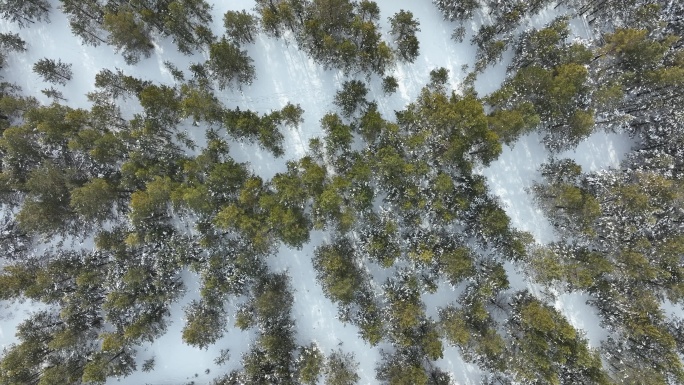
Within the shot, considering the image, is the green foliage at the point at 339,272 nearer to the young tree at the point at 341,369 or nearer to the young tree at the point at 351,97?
the young tree at the point at 341,369

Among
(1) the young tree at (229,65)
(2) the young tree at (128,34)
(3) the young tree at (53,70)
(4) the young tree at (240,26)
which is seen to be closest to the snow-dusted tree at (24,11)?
(3) the young tree at (53,70)

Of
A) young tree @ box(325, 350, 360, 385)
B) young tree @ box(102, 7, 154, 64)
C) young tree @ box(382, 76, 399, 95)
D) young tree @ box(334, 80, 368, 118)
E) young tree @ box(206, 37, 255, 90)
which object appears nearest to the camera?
young tree @ box(206, 37, 255, 90)

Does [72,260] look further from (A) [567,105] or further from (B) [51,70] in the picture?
(A) [567,105]

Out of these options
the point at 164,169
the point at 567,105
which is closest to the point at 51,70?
the point at 164,169

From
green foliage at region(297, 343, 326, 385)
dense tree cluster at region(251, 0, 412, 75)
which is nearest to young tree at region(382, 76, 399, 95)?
dense tree cluster at region(251, 0, 412, 75)

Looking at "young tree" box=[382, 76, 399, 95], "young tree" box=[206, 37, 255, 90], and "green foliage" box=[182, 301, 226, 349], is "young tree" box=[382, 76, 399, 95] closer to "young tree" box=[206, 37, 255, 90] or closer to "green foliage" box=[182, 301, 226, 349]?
"young tree" box=[206, 37, 255, 90]

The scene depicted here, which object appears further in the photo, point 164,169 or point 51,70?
point 51,70
